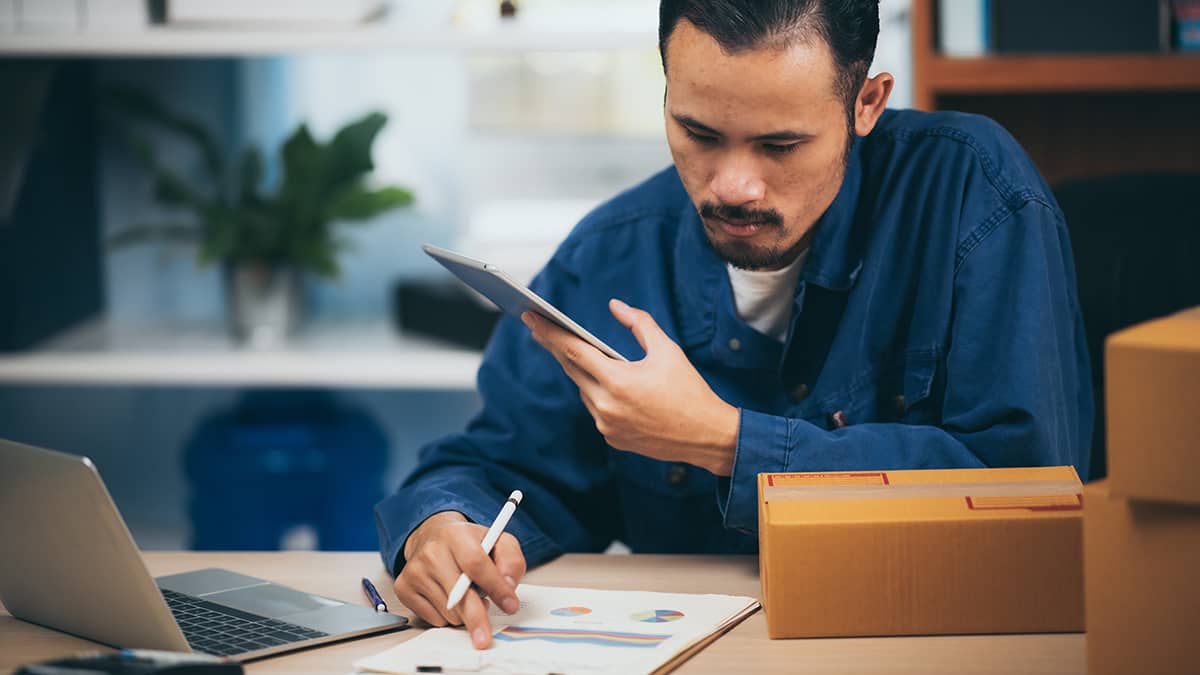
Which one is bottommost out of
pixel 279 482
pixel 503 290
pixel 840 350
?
pixel 279 482

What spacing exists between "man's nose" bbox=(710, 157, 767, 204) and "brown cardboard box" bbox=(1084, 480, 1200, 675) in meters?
0.42

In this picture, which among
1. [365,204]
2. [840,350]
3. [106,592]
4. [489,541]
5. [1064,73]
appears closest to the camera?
[106,592]

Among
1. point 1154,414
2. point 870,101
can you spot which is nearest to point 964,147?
point 870,101

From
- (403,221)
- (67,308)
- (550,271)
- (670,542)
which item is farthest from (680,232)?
(67,308)

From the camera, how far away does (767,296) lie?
51.8 inches

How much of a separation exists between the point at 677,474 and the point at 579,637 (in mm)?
381

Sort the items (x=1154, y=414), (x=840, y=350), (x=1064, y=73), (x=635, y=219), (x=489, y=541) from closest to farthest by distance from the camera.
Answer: (x=1154, y=414) < (x=489, y=541) < (x=840, y=350) < (x=635, y=219) < (x=1064, y=73)

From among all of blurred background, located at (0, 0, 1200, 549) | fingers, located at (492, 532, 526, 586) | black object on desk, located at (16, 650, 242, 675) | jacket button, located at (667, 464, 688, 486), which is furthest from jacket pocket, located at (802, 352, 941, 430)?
blurred background, located at (0, 0, 1200, 549)

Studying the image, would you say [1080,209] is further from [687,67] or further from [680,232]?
[687,67]

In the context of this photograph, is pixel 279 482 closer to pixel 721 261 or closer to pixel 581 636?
pixel 721 261

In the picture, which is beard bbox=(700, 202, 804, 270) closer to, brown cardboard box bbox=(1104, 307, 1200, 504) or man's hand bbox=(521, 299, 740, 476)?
man's hand bbox=(521, 299, 740, 476)

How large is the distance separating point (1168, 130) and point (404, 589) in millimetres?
1654

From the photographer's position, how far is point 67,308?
221 cm

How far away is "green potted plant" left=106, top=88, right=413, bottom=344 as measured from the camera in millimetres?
2051
